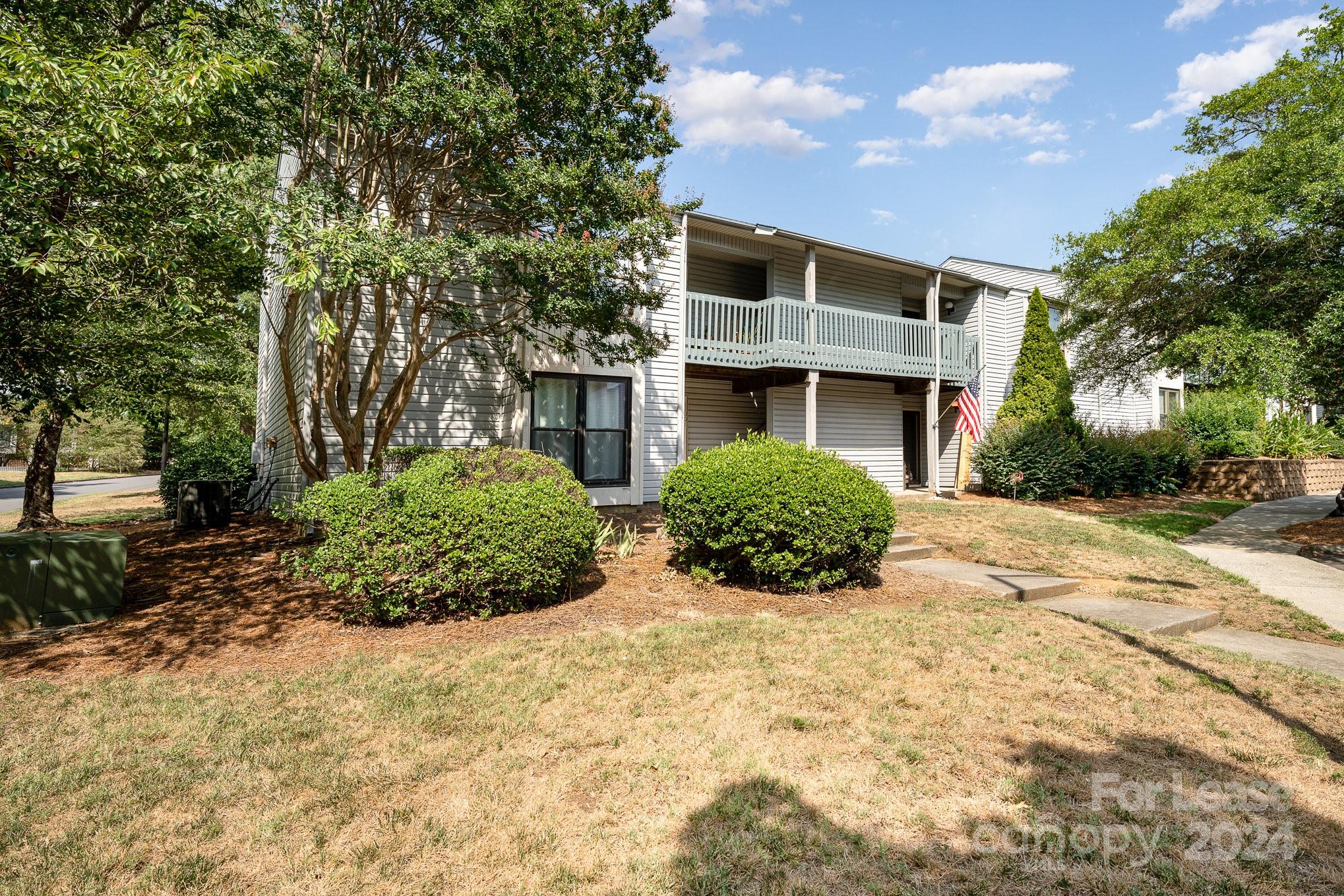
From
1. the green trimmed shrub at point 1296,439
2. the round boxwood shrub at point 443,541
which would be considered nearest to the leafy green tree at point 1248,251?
the green trimmed shrub at point 1296,439

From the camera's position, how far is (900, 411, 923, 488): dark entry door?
18312mm

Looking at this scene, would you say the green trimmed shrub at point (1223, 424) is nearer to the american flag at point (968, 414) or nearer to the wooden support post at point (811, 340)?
the american flag at point (968, 414)

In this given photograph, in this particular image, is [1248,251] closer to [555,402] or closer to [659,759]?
[555,402]

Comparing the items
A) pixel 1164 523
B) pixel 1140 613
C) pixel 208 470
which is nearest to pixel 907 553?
pixel 1140 613

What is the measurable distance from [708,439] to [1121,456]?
1100 centimetres

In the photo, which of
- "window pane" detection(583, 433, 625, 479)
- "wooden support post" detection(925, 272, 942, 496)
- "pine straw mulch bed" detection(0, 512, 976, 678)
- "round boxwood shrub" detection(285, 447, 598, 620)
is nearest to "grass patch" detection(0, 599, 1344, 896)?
"pine straw mulch bed" detection(0, 512, 976, 678)

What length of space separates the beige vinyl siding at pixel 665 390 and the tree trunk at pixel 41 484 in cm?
985

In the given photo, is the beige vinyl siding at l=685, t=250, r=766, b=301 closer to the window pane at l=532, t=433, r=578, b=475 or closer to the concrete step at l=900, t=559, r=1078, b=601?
the window pane at l=532, t=433, r=578, b=475

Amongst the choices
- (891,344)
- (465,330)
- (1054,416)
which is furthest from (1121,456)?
(465,330)

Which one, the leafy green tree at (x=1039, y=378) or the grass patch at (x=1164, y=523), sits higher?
the leafy green tree at (x=1039, y=378)

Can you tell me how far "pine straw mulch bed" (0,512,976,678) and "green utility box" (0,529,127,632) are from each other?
0.63 ft

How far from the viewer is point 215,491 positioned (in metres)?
11.2

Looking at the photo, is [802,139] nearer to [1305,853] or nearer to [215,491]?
[215,491]

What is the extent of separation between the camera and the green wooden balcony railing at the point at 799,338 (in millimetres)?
12914
